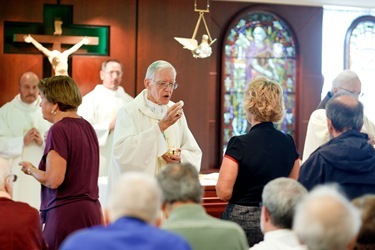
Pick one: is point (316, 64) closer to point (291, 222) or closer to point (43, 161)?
point (43, 161)

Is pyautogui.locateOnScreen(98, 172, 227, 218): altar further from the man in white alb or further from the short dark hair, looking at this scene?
the short dark hair

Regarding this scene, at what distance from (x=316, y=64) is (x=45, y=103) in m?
6.99

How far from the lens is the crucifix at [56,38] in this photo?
8.98 metres

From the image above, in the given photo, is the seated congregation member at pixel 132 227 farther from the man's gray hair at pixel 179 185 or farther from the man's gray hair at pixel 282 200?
the man's gray hair at pixel 282 200

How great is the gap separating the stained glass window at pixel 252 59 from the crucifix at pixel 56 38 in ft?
6.53

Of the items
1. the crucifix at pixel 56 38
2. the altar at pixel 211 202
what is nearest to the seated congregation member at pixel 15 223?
the altar at pixel 211 202

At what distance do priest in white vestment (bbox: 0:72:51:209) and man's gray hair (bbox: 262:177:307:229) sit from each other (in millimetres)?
5497

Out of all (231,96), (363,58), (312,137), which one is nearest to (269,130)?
(312,137)

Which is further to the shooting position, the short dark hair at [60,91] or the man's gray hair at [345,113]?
the short dark hair at [60,91]

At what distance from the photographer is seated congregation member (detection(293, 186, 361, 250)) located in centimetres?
252

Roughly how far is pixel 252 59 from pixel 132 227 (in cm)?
850

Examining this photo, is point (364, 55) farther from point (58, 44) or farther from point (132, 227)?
point (132, 227)

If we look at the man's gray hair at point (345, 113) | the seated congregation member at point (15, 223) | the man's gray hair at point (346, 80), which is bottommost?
the seated congregation member at point (15, 223)

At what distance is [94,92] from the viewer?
9109mm
